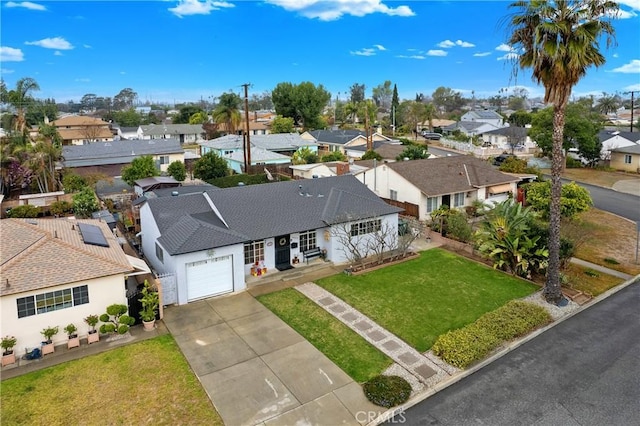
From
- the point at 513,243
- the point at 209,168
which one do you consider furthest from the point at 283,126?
the point at 513,243

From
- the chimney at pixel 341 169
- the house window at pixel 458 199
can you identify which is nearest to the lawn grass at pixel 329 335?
the chimney at pixel 341 169

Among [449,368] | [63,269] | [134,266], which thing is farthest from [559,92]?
[63,269]

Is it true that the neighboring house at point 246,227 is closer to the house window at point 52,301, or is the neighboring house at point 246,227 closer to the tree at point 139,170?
the house window at point 52,301

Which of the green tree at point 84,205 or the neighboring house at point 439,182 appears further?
the neighboring house at point 439,182

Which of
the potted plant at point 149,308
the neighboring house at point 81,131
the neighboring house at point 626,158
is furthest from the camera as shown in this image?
the neighboring house at point 81,131

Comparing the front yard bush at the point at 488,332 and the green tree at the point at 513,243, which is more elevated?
the green tree at the point at 513,243

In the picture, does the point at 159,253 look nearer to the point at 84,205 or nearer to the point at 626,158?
the point at 84,205

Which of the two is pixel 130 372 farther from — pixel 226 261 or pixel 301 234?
pixel 301 234
